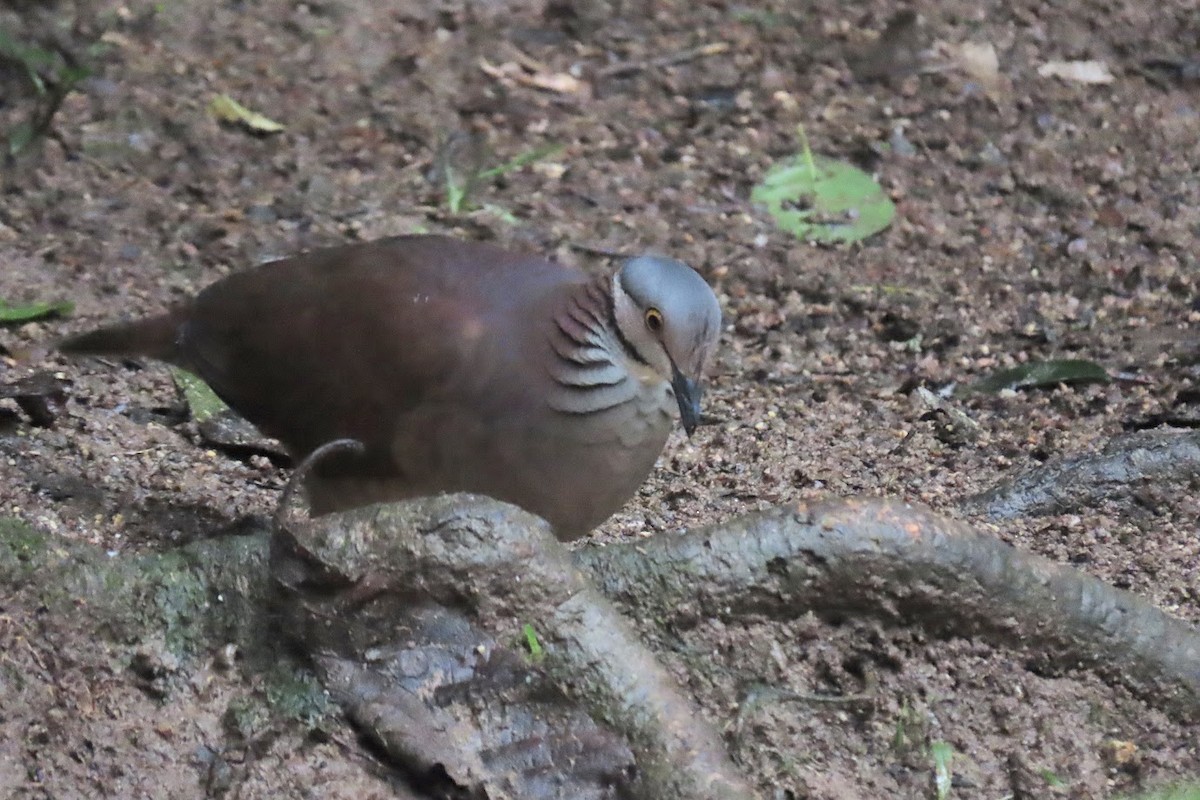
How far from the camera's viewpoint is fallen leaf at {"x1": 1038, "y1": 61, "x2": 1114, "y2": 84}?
6.43 metres

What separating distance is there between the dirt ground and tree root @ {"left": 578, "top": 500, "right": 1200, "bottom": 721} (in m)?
0.07

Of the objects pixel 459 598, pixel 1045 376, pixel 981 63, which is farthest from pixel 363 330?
pixel 981 63

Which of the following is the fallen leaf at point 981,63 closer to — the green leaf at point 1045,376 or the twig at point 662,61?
the twig at point 662,61

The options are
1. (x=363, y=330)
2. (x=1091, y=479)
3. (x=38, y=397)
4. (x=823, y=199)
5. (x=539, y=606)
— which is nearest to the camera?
(x=539, y=606)

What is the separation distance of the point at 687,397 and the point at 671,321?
0.54 ft

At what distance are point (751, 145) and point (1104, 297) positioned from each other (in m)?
1.56

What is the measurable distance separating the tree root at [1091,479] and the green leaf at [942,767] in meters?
1.11

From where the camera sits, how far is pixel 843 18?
693cm

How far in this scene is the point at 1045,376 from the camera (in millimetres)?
4559

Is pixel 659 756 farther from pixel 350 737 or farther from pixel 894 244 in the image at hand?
pixel 894 244

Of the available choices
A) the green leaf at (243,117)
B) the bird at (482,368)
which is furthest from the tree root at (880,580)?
the green leaf at (243,117)

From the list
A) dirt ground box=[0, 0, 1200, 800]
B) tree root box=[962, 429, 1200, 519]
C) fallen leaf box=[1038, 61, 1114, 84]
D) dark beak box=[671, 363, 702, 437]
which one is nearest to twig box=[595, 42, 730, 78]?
dirt ground box=[0, 0, 1200, 800]

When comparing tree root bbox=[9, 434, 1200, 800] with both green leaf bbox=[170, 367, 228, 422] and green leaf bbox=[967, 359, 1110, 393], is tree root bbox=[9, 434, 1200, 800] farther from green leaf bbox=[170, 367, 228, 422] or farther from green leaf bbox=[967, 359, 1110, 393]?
green leaf bbox=[967, 359, 1110, 393]

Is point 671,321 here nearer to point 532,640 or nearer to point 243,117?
point 532,640
